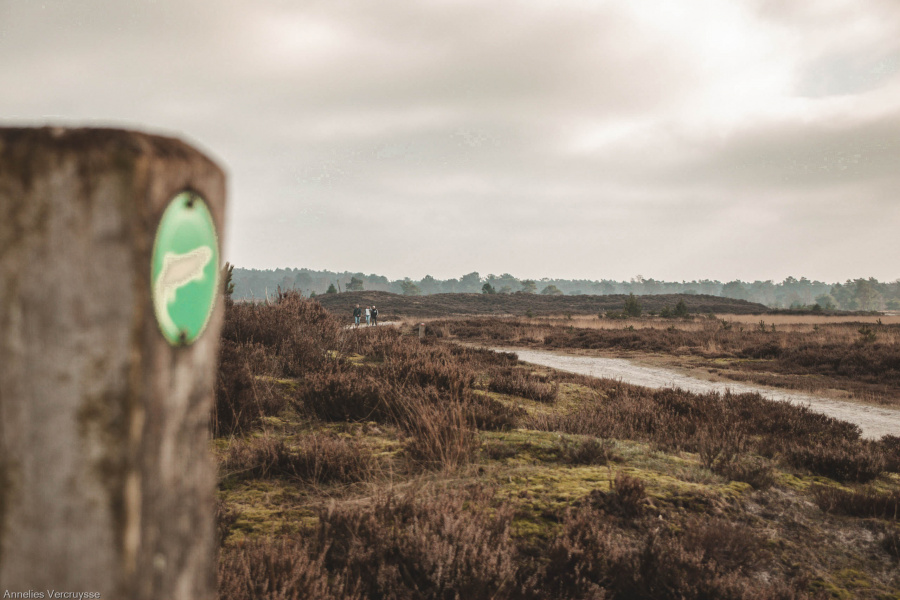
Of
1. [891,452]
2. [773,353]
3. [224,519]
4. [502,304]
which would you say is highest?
[224,519]

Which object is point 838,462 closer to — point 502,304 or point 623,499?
point 623,499

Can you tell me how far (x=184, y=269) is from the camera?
2.53 ft

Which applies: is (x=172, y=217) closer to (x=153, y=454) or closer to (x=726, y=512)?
(x=153, y=454)

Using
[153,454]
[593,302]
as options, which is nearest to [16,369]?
[153,454]

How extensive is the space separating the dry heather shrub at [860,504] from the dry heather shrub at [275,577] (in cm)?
333

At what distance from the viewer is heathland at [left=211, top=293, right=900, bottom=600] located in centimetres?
204

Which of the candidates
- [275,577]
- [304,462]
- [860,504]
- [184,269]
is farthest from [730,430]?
[184,269]

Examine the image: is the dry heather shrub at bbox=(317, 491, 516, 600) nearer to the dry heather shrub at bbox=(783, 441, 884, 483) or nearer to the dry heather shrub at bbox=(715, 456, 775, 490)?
the dry heather shrub at bbox=(715, 456, 775, 490)

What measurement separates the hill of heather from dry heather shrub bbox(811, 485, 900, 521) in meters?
60.0

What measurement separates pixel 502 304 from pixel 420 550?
76.0 m

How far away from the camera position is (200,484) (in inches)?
31.9

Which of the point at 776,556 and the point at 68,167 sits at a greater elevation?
the point at 68,167

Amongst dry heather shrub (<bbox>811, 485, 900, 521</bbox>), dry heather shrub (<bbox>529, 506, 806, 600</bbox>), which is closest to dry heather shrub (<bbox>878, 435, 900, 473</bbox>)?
dry heather shrub (<bbox>811, 485, 900, 521</bbox>)

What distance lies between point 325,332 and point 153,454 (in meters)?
7.20
